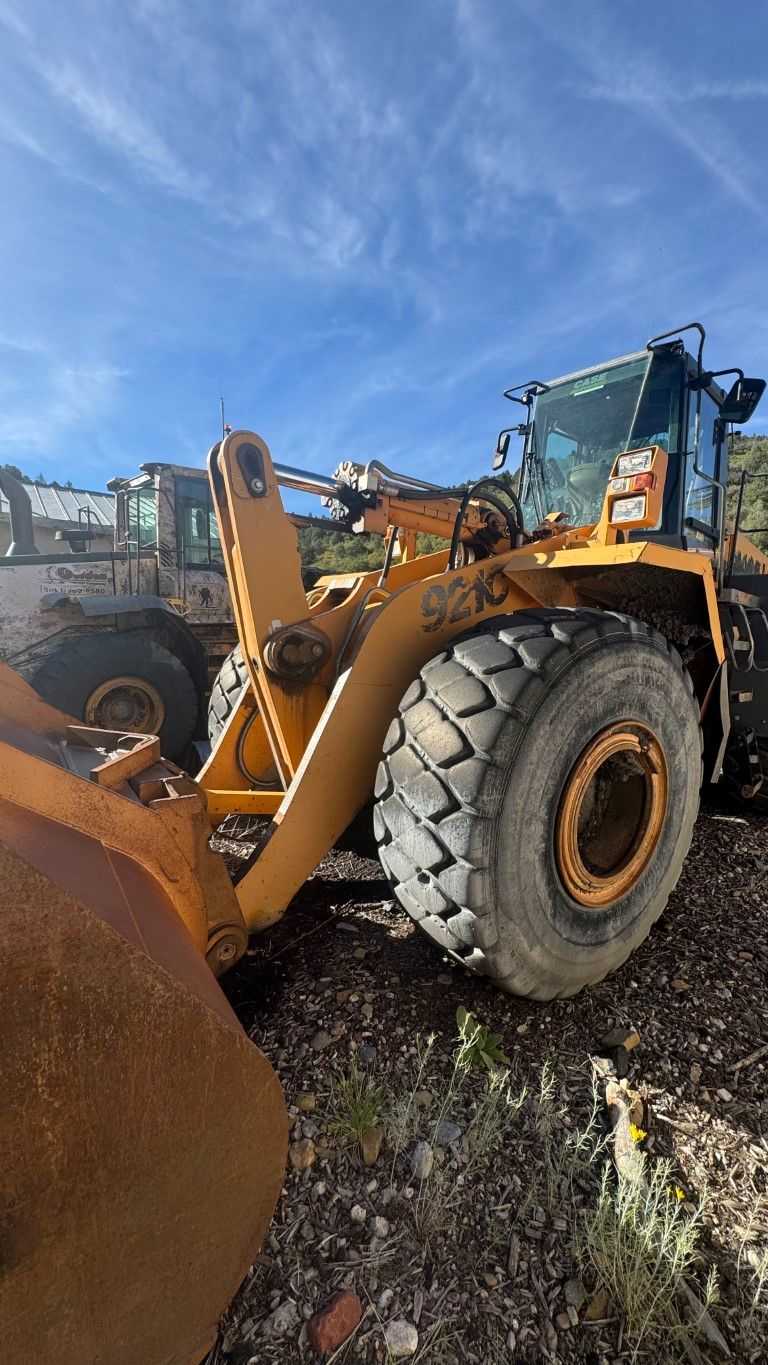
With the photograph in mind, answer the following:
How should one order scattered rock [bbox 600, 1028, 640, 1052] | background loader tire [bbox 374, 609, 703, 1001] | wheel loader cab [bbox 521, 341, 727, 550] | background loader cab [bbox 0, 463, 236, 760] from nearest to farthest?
background loader tire [bbox 374, 609, 703, 1001] → scattered rock [bbox 600, 1028, 640, 1052] → wheel loader cab [bbox 521, 341, 727, 550] → background loader cab [bbox 0, 463, 236, 760]

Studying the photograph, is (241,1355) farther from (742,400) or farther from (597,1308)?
(742,400)

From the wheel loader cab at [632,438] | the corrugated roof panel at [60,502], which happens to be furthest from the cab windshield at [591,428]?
the corrugated roof panel at [60,502]

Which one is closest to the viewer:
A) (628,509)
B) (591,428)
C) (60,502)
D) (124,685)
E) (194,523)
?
(628,509)

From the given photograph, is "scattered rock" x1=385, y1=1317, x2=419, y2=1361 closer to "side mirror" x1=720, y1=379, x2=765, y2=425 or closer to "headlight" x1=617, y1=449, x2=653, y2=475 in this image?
"headlight" x1=617, y1=449, x2=653, y2=475

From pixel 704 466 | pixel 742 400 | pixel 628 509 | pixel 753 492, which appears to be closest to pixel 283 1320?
pixel 628 509

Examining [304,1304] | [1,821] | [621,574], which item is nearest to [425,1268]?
[304,1304]

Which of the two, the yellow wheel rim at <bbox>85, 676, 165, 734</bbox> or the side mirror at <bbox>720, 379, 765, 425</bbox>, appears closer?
the side mirror at <bbox>720, 379, 765, 425</bbox>

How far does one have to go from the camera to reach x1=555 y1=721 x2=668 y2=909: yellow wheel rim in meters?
2.25

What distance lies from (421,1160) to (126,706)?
5.49 metres

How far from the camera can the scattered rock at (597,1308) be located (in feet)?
A: 4.68

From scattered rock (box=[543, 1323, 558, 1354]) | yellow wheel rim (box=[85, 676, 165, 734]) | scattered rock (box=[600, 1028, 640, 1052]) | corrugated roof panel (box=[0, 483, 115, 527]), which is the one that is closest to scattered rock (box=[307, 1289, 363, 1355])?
scattered rock (box=[543, 1323, 558, 1354])

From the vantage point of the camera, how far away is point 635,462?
274 centimetres

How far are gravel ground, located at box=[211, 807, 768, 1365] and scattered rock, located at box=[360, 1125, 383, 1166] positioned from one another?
0.05ft

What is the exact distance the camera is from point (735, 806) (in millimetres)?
4539
